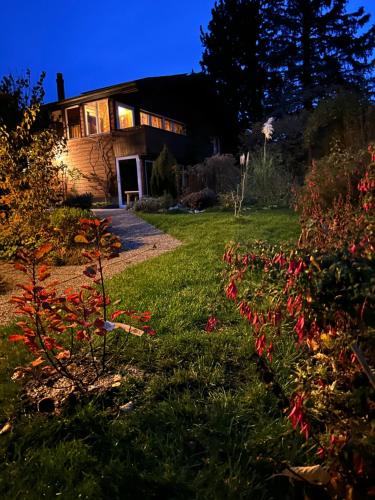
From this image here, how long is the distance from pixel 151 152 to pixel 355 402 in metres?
14.9

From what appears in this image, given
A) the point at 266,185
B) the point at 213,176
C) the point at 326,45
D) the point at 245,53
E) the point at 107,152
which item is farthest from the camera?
the point at 245,53

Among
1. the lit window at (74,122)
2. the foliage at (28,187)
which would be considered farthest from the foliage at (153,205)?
the lit window at (74,122)

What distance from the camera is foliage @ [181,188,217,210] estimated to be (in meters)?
11.5

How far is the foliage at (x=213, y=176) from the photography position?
13.8 m

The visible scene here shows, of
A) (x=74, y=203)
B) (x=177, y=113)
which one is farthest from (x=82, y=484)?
(x=177, y=113)

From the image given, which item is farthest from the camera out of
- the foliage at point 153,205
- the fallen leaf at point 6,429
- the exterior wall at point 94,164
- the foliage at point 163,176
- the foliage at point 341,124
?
the exterior wall at point 94,164

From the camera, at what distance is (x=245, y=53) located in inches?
935

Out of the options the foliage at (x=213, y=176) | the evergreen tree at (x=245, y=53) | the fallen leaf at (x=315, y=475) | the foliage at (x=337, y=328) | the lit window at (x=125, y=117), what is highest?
the evergreen tree at (x=245, y=53)

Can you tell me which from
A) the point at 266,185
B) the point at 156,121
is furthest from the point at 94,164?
the point at 266,185

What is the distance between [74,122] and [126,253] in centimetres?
1466

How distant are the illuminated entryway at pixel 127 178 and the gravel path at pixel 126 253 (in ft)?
19.2

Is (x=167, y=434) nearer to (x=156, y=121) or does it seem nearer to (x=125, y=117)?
(x=125, y=117)

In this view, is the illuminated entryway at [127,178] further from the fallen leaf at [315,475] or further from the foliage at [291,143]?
the fallen leaf at [315,475]

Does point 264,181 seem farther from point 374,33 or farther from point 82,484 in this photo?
point 374,33
